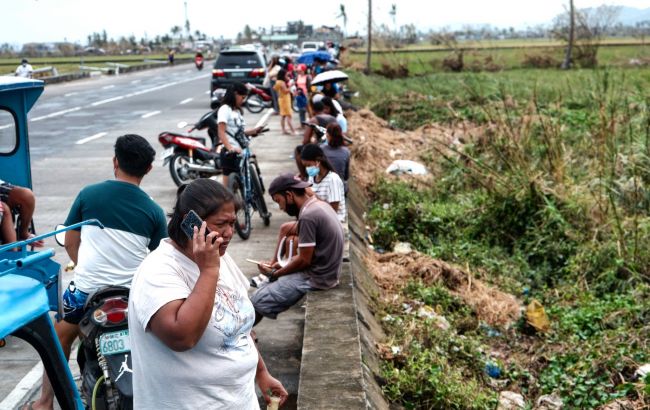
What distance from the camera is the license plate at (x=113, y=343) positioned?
425 cm

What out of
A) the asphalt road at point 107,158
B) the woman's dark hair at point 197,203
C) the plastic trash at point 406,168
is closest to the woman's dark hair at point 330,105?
the asphalt road at point 107,158

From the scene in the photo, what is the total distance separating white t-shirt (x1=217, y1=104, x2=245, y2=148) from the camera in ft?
32.1

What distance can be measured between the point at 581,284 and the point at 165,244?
723 centimetres

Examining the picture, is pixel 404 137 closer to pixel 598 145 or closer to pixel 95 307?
pixel 598 145

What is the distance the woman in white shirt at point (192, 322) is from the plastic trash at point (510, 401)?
3710 mm

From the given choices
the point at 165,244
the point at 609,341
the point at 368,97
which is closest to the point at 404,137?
the point at 368,97

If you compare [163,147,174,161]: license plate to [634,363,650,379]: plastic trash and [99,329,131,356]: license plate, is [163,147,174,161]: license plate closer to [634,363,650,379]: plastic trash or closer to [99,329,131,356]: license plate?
[634,363,650,379]: plastic trash

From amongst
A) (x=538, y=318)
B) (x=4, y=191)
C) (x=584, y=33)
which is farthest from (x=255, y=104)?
(x=584, y=33)

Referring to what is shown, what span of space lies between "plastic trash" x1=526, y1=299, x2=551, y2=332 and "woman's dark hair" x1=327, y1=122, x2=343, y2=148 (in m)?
2.74

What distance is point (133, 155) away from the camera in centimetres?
462

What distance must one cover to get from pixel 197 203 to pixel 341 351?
246cm

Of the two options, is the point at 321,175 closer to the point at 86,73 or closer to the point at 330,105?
the point at 330,105

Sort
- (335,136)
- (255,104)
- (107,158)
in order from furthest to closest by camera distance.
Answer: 1. (255,104)
2. (107,158)
3. (335,136)

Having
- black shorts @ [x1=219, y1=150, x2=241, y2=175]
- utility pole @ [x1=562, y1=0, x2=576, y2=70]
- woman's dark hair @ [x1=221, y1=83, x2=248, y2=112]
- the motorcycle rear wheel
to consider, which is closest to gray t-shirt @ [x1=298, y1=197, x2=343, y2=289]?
black shorts @ [x1=219, y1=150, x2=241, y2=175]
